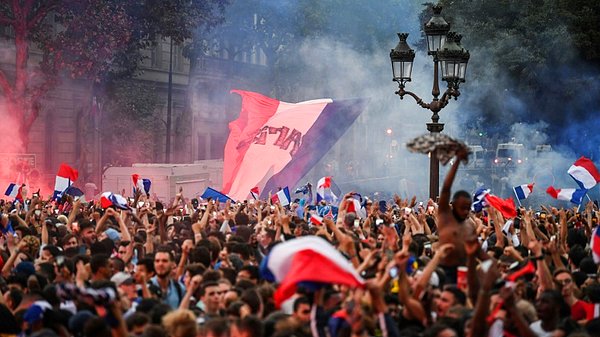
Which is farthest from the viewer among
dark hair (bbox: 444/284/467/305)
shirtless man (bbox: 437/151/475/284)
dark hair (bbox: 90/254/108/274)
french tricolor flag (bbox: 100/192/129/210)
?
french tricolor flag (bbox: 100/192/129/210)

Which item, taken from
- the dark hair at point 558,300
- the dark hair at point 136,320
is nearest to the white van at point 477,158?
the dark hair at point 558,300

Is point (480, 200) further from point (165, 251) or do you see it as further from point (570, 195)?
point (165, 251)

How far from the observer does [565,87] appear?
1255 inches

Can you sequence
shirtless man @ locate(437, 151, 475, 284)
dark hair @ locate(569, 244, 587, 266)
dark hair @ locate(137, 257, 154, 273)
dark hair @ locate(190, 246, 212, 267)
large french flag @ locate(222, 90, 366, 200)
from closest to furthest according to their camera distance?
shirtless man @ locate(437, 151, 475, 284)
dark hair @ locate(137, 257, 154, 273)
dark hair @ locate(190, 246, 212, 267)
dark hair @ locate(569, 244, 587, 266)
large french flag @ locate(222, 90, 366, 200)

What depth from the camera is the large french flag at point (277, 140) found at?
2411 centimetres

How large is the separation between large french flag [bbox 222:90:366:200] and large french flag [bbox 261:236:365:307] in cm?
1669

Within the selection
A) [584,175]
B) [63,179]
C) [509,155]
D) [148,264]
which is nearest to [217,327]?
[148,264]

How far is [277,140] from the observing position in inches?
971

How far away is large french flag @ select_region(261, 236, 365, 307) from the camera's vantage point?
6652 mm

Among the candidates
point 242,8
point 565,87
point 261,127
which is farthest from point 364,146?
point 261,127

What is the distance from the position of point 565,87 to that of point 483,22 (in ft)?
13.7

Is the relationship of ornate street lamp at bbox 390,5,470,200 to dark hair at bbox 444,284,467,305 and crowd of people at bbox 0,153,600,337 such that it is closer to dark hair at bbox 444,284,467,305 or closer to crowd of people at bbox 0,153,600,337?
crowd of people at bbox 0,153,600,337

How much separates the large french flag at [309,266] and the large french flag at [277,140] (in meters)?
16.7

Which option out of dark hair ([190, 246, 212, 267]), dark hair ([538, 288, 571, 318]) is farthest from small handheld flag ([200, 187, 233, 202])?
dark hair ([538, 288, 571, 318])
